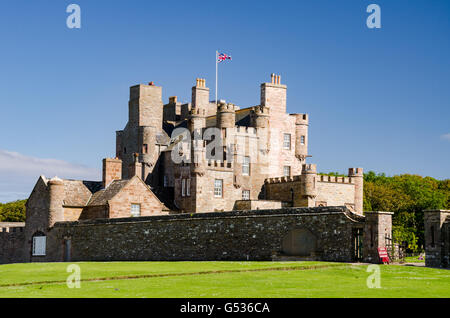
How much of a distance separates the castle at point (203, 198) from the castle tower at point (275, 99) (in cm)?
12

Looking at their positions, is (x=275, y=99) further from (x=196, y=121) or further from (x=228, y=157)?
(x=228, y=157)

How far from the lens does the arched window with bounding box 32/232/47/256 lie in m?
58.8

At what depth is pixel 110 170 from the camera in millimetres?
62312

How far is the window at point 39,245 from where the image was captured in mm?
58781

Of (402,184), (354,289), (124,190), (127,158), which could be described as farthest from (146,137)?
(354,289)

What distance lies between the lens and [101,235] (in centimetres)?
5234

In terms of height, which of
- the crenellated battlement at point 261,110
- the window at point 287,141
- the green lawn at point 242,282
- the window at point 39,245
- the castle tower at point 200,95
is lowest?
the window at point 39,245

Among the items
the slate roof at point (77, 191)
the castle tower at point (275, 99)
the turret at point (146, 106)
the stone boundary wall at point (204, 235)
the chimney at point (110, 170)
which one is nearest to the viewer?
the stone boundary wall at point (204, 235)

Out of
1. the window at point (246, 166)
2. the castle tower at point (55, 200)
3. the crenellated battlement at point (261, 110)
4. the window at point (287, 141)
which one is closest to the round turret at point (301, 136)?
the window at point (287, 141)

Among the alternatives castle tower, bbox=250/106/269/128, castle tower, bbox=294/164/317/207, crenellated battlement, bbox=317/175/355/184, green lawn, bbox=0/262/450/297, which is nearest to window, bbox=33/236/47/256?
castle tower, bbox=294/164/317/207

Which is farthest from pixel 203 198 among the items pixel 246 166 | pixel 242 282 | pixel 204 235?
pixel 242 282

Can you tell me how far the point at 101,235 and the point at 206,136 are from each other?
19.8 meters

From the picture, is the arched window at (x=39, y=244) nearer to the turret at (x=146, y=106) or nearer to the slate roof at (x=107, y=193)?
the slate roof at (x=107, y=193)

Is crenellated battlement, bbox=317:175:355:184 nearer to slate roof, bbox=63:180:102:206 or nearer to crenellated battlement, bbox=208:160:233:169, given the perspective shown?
crenellated battlement, bbox=208:160:233:169
